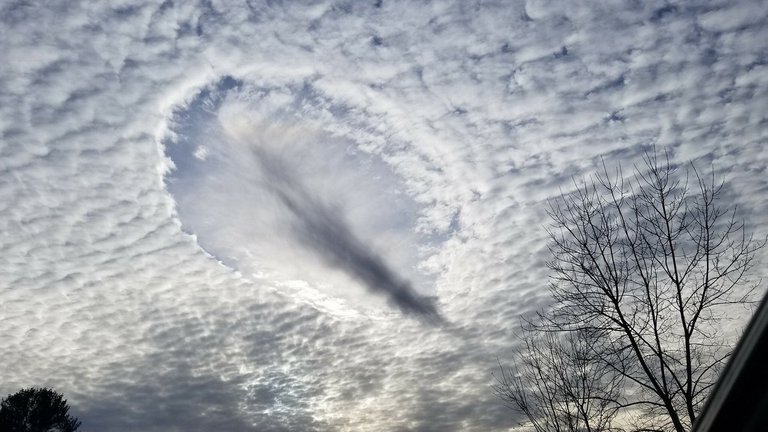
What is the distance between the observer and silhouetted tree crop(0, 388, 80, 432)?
3959 cm

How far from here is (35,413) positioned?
40812mm

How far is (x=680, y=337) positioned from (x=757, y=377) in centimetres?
1185

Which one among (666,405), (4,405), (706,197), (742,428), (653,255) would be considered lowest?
(742,428)

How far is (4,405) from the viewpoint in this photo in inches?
1569

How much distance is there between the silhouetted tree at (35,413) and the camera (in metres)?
39.6

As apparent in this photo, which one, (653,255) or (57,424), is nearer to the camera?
(653,255)

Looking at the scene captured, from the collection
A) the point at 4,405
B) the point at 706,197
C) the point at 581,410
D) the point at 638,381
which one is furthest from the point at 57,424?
the point at 706,197

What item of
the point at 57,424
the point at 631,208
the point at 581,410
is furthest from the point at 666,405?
the point at 57,424

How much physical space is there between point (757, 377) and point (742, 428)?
0.13 metres

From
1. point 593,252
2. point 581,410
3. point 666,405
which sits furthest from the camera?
point 581,410

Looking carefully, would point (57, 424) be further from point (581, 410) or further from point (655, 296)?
point (655, 296)

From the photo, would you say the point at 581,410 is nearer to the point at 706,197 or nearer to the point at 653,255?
the point at 653,255

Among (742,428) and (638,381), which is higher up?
(638,381)

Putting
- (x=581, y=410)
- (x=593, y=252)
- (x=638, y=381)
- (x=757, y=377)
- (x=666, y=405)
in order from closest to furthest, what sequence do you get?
(x=757, y=377)
(x=666, y=405)
(x=638, y=381)
(x=593, y=252)
(x=581, y=410)
